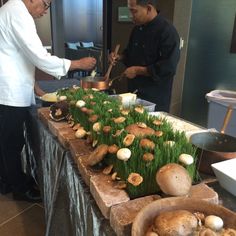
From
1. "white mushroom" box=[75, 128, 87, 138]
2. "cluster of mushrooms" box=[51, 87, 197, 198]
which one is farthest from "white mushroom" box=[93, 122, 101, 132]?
"white mushroom" box=[75, 128, 87, 138]

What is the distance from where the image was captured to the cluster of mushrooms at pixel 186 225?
1.63 ft

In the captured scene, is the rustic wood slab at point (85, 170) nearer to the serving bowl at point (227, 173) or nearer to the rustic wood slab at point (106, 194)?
the rustic wood slab at point (106, 194)

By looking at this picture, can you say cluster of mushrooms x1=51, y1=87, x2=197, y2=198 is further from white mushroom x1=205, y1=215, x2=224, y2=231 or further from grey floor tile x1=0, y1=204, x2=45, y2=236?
grey floor tile x1=0, y1=204, x2=45, y2=236

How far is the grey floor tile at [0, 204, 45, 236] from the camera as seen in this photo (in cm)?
164

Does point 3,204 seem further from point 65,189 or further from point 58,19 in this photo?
point 58,19

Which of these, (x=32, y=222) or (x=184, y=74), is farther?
(x=184, y=74)

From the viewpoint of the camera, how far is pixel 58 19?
4.12 meters

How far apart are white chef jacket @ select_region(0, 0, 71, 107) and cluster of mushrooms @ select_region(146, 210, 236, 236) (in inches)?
45.3

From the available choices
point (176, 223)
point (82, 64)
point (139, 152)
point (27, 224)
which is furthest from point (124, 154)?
point (27, 224)

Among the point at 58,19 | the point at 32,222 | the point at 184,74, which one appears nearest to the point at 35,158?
the point at 32,222

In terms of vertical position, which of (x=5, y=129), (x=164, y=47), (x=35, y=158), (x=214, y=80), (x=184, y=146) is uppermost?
(x=164, y=47)

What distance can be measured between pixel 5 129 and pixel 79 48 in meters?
4.12

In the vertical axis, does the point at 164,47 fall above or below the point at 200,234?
above

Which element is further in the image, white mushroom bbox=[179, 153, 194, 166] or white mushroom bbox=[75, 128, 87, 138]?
white mushroom bbox=[75, 128, 87, 138]
